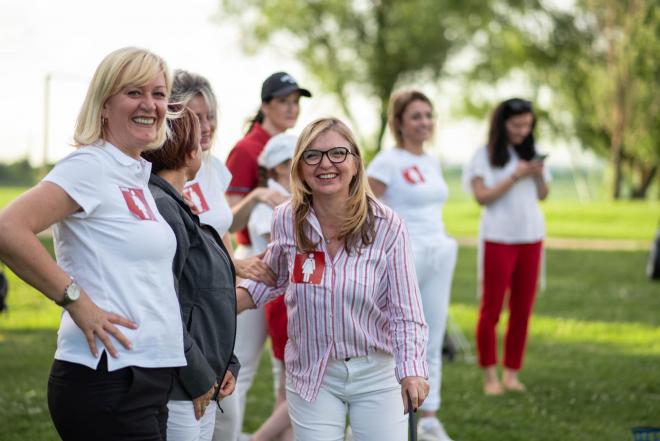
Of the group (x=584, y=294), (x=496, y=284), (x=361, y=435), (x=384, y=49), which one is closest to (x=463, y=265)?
(x=584, y=294)

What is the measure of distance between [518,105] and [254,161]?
2.78m

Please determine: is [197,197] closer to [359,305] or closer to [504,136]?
[359,305]

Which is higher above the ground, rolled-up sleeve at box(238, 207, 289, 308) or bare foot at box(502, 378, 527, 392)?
rolled-up sleeve at box(238, 207, 289, 308)

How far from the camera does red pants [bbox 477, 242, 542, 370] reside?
25.0ft

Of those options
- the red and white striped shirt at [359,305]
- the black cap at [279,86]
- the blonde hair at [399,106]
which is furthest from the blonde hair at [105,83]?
the blonde hair at [399,106]

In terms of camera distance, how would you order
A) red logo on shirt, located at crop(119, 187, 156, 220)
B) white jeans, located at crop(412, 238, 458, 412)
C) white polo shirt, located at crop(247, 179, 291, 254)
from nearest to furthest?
red logo on shirt, located at crop(119, 187, 156, 220) → white polo shirt, located at crop(247, 179, 291, 254) → white jeans, located at crop(412, 238, 458, 412)

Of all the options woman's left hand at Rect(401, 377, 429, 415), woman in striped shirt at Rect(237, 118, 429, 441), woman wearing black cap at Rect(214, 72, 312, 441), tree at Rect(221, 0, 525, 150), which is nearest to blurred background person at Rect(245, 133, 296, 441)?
woman wearing black cap at Rect(214, 72, 312, 441)

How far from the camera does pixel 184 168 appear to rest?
12.1ft

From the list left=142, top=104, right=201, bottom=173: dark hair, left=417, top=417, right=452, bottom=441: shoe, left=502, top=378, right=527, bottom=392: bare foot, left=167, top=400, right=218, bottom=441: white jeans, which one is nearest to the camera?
left=167, top=400, right=218, bottom=441: white jeans

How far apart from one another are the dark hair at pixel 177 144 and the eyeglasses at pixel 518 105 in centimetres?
440

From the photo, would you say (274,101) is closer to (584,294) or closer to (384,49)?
(584,294)

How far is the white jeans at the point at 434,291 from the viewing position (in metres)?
6.40

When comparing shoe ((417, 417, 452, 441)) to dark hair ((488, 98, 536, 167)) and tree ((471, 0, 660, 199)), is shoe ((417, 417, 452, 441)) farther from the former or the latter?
tree ((471, 0, 660, 199))

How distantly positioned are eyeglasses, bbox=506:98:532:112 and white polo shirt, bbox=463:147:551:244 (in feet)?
1.07
